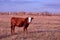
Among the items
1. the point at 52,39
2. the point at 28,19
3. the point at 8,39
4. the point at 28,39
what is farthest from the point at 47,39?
the point at 28,19

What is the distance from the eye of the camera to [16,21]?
1597 cm

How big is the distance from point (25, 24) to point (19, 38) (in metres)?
3.56

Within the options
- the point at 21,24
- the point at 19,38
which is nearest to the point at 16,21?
the point at 21,24

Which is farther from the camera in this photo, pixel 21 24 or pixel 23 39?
pixel 21 24

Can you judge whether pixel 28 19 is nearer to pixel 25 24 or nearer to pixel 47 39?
pixel 25 24

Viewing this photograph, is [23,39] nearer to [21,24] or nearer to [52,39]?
[52,39]

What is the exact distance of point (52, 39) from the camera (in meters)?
12.3

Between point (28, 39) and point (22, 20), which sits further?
point (22, 20)

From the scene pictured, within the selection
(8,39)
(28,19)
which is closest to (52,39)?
(8,39)

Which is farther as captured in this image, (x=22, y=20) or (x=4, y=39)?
(x=22, y=20)

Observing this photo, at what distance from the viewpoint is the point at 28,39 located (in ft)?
39.4

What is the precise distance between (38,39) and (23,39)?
32.7 inches

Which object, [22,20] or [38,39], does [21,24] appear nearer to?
[22,20]

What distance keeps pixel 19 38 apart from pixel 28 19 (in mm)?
3483
